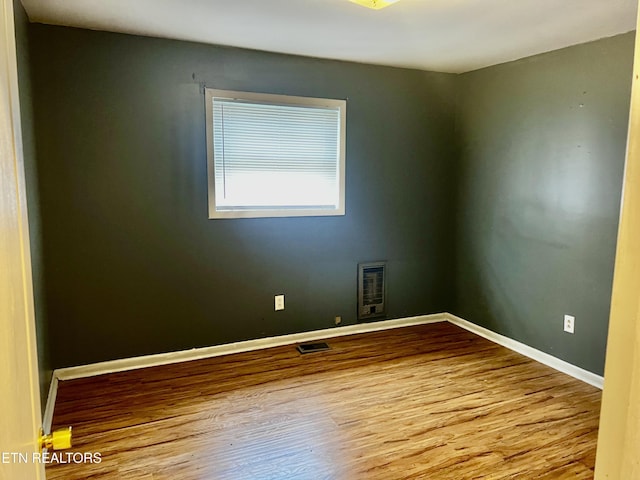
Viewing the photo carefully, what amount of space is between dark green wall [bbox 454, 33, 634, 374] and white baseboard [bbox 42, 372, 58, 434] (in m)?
3.28

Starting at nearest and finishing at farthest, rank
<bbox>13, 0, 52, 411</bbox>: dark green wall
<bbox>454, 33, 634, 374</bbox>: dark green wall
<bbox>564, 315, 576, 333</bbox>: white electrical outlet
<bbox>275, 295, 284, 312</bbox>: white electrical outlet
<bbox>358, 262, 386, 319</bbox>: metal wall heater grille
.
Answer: <bbox>13, 0, 52, 411</bbox>: dark green wall → <bbox>454, 33, 634, 374</bbox>: dark green wall → <bbox>564, 315, 576, 333</bbox>: white electrical outlet → <bbox>275, 295, 284, 312</bbox>: white electrical outlet → <bbox>358, 262, 386, 319</bbox>: metal wall heater grille

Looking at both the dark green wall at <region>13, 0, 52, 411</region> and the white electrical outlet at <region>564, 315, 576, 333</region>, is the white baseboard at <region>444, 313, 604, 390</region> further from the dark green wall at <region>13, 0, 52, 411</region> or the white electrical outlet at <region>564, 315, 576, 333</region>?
the dark green wall at <region>13, 0, 52, 411</region>

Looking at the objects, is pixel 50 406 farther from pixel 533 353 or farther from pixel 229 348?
pixel 533 353

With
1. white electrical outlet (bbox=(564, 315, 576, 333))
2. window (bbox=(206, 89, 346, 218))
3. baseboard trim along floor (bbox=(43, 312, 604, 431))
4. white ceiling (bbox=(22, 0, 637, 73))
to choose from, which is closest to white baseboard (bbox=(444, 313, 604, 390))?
baseboard trim along floor (bbox=(43, 312, 604, 431))

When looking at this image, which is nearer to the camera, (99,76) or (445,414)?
(445,414)

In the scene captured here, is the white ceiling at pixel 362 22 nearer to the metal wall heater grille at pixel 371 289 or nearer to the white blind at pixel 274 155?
the white blind at pixel 274 155

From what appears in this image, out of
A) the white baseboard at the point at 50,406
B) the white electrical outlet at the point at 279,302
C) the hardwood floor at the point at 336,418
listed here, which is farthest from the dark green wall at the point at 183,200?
the hardwood floor at the point at 336,418

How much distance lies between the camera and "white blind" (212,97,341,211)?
324cm

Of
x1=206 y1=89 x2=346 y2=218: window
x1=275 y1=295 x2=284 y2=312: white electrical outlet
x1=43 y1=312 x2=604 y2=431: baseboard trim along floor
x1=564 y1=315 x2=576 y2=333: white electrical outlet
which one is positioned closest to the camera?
x1=43 y1=312 x2=604 y2=431: baseboard trim along floor

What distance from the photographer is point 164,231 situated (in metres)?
3.12

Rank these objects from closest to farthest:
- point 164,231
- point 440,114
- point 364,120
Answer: point 164,231, point 364,120, point 440,114

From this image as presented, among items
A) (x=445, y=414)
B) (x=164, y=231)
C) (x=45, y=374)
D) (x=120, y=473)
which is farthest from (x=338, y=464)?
(x=164, y=231)

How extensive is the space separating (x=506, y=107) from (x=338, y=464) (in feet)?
9.63

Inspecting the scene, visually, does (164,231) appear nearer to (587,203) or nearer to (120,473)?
(120,473)
